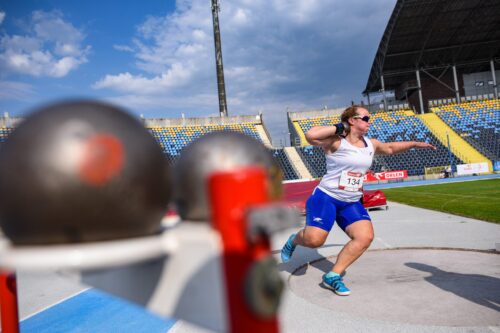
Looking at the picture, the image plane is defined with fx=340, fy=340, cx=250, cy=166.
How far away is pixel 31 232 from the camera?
1.00 metres

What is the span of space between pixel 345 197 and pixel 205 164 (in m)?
2.74

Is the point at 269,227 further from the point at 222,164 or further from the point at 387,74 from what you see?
the point at 387,74

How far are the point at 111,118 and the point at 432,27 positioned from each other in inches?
1526

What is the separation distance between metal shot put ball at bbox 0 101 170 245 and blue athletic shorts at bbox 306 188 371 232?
2822 mm

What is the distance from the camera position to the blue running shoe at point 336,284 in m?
3.41

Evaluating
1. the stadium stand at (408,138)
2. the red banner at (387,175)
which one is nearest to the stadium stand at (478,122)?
the stadium stand at (408,138)

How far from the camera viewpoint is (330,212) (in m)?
3.70

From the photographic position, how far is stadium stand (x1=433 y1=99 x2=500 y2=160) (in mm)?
30312

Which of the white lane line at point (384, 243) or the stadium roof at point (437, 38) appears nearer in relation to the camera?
the white lane line at point (384, 243)

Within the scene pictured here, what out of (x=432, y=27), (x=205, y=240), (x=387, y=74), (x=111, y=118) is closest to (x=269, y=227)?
(x=205, y=240)

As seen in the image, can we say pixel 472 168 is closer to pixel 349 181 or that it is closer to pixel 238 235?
pixel 349 181

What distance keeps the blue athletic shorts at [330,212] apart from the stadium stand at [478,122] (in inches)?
1248

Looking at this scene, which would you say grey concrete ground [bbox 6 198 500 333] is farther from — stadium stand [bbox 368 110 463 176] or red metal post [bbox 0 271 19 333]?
stadium stand [bbox 368 110 463 176]

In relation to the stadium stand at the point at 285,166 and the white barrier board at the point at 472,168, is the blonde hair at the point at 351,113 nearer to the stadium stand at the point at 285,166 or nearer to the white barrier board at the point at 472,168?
the stadium stand at the point at 285,166
